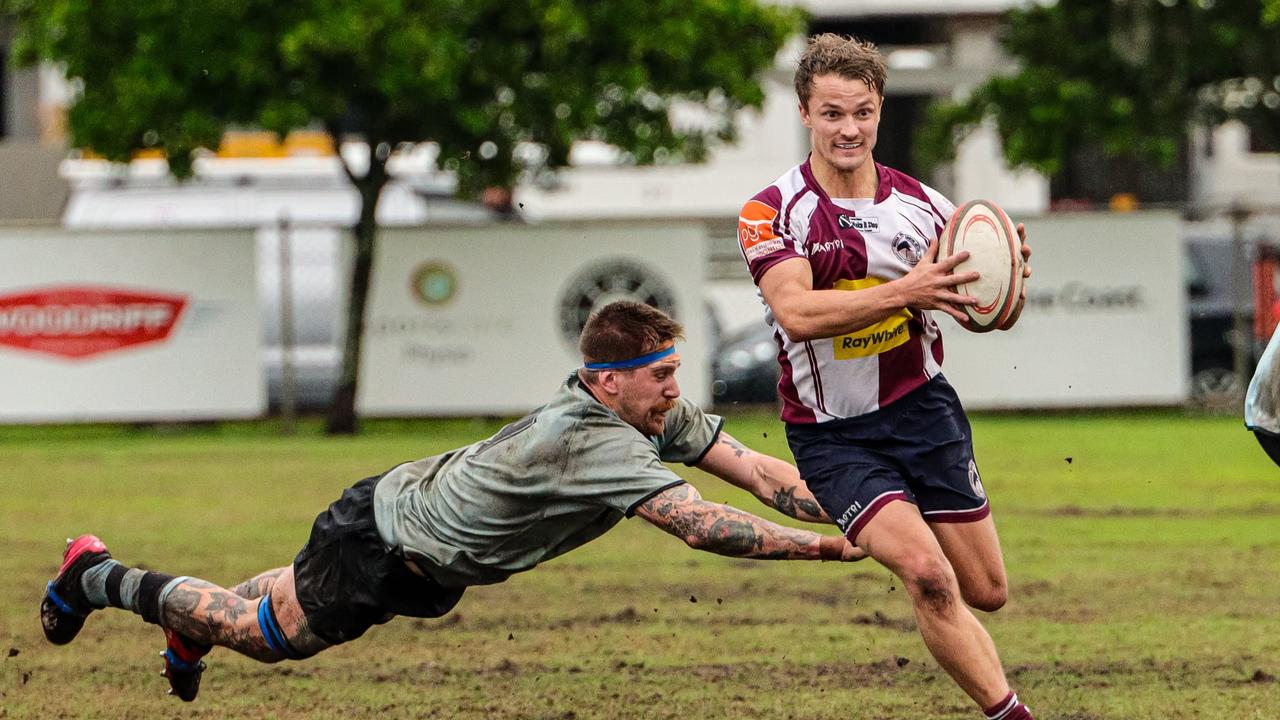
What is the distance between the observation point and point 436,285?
69.8ft

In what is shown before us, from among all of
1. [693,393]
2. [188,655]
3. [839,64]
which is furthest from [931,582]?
[693,393]

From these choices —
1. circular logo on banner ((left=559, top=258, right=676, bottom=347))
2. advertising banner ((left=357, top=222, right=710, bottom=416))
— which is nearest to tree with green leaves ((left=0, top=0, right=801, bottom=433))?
advertising banner ((left=357, top=222, right=710, bottom=416))

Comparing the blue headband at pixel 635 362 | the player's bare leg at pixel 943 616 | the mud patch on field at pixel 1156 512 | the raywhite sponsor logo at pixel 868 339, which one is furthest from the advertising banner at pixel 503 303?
the player's bare leg at pixel 943 616

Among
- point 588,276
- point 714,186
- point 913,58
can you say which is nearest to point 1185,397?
point 588,276

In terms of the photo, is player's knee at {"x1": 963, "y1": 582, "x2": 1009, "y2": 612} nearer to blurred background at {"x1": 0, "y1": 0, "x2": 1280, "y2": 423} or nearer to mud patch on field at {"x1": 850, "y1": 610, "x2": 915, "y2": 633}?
mud patch on field at {"x1": 850, "y1": 610, "x2": 915, "y2": 633}

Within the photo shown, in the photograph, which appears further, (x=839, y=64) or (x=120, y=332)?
(x=120, y=332)

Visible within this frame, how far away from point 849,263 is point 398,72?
14.2 metres

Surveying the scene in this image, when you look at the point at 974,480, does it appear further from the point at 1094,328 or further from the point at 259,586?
the point at 1094,328

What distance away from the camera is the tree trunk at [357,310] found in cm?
2097

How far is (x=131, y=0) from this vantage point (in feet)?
65.1

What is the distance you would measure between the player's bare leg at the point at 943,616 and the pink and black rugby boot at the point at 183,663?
102 inches

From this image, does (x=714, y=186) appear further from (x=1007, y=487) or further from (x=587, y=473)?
(x=587, y=473)

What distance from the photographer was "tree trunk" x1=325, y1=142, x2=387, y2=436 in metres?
21.0

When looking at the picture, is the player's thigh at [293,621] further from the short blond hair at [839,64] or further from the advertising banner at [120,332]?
the advertising banner at [120,332]
